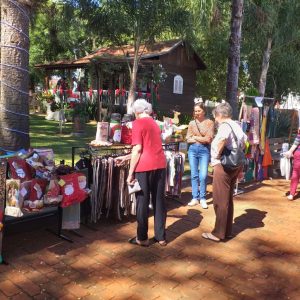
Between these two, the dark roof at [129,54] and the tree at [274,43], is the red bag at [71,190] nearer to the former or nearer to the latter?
the tree at [274,43]

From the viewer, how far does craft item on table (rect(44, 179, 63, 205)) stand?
423cm

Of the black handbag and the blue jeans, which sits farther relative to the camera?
the blue jeans

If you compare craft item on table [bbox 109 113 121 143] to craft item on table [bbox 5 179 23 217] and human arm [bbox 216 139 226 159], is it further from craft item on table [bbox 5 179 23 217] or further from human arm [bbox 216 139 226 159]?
craft item on table [bbox 5 179 23 217]

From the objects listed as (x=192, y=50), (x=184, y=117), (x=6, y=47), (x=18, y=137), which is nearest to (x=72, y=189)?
(x=18, y=137)

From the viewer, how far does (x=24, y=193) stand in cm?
403

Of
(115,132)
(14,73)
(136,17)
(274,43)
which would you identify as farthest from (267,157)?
(274,43)

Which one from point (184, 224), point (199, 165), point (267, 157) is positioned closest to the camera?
point (184, 224)

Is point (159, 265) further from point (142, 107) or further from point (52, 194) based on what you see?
point (142, 107)

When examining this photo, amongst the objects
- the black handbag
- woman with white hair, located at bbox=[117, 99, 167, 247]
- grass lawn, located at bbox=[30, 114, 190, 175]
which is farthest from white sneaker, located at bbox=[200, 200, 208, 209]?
grass lawn, located at bbox=[30, 114, 190, 175]

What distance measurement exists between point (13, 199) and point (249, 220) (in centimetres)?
346

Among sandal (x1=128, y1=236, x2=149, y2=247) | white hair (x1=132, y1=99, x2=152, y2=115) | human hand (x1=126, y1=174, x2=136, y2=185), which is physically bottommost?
sandal (x1=128, y1=236, x2=149, y2=247)

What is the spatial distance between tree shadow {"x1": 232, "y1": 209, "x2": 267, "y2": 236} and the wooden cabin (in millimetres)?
13041

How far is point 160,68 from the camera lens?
769 inches

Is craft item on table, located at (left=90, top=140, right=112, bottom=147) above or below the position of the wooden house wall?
below
